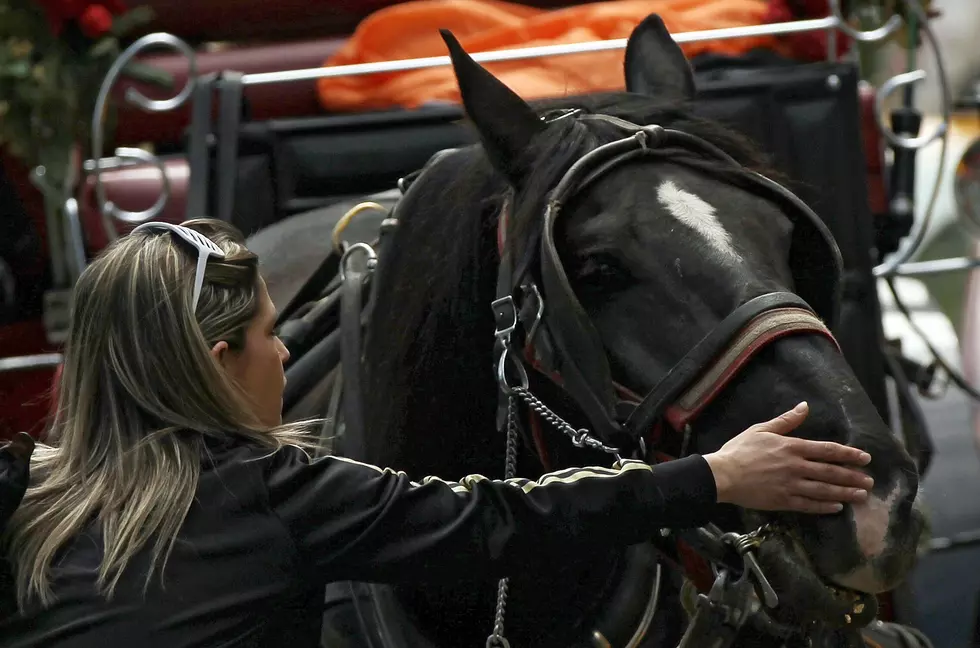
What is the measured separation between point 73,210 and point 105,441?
1785 millimetres

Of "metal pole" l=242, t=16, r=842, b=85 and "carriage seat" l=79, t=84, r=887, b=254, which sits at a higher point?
"metal pole" l=242, t=16, r=842, b=85

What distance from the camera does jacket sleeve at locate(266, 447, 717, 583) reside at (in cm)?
109

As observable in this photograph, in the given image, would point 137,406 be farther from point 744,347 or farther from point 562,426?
point 744,347

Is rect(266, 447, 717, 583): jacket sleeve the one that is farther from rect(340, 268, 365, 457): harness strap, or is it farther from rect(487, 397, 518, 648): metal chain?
rect(340, 268, 365, 457): harness strap

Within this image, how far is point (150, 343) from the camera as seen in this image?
1.12 metres

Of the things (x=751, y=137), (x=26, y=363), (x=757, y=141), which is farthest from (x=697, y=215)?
(x=26, y=363)

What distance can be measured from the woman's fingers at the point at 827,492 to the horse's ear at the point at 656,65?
65cm

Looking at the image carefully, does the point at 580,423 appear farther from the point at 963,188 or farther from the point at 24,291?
the point at 24,291

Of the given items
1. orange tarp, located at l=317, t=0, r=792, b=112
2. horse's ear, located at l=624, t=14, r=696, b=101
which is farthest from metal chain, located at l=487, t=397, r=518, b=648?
orange tarp, located at l=317, t=0, r=792, b=112

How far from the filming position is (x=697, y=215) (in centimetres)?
124

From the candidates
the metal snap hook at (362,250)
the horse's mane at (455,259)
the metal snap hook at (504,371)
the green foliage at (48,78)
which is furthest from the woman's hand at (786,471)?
the green foliage at (48,78)

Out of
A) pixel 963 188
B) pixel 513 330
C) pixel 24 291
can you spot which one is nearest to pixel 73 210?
pixel 24 291

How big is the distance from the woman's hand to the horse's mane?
Result: 0.39 m

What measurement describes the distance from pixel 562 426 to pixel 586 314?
0.14 meters
